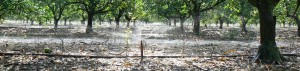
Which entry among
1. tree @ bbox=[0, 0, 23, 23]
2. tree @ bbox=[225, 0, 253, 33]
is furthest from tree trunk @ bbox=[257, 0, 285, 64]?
tree @ bbox=[0, 0, 23, 23]

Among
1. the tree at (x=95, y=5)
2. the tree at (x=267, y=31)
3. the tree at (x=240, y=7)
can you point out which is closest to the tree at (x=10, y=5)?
the tree at (x=267, y=31)

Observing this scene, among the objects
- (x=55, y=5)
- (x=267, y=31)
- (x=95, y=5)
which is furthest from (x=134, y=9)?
(x=55, y=5)

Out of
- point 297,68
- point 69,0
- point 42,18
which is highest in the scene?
point 69,0

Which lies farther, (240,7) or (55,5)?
(55,5)

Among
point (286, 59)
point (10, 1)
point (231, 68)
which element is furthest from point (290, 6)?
point (10, 1)

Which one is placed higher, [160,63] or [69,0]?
[69,0]

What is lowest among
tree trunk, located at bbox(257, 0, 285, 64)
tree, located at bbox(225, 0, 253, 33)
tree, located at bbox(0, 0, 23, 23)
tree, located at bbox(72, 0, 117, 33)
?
tree trunk, located at bbox(257, 0, 285, 64)

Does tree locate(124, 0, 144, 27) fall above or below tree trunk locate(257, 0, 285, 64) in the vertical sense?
above

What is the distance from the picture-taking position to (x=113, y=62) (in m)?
13.5

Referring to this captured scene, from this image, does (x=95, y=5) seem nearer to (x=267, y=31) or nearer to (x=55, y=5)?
(x=55, y=5)

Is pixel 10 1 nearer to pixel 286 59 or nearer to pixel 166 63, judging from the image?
pixel 166 63

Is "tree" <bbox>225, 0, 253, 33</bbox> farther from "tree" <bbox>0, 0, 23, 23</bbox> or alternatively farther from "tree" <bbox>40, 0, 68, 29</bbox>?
"tree" <bbox>40, 0, 68, 29</bbox>

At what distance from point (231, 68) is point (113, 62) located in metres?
4.69

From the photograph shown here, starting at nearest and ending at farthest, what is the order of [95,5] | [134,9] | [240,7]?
[134,9], [240,7], [95,5]
